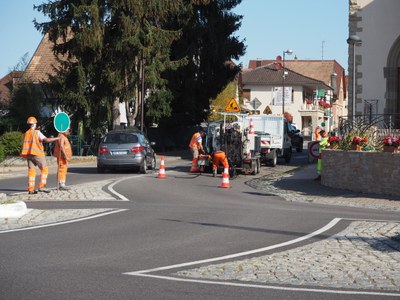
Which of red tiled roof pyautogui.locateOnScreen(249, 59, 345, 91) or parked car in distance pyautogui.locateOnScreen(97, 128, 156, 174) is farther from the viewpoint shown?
red tiled roof pyautogui.locateOnScreen(249, 59, 345, 91)

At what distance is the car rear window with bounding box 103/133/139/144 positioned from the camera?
27.1 metres

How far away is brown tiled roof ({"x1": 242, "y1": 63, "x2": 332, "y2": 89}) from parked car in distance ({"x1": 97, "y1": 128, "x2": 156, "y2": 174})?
5961 centimetres

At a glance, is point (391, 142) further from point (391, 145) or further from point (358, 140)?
point (358, 140)

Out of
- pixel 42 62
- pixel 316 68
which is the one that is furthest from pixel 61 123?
pixel 316 68

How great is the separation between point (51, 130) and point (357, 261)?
110 ft

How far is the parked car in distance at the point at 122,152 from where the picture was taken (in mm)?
26797

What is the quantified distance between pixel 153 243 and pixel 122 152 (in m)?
16.2

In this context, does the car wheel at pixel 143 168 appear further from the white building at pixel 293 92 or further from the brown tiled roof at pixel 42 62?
the white building at pixel 293 92

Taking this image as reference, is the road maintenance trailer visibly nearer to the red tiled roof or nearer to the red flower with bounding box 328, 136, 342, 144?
the red flower with bounding box 328, 136, 342, 144

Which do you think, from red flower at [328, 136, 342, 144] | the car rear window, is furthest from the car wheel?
red flower at [328, 136, 342, 144]

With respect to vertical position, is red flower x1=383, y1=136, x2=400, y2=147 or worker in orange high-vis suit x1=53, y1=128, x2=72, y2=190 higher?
red flower x1=383, y1=136, x2=400, y2=147

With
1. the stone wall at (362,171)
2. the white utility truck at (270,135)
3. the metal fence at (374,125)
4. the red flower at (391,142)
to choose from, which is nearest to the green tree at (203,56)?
the white utility truck at (270,135)

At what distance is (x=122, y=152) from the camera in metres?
26.8

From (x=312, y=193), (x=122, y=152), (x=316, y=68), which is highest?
(x=316, y=68)
